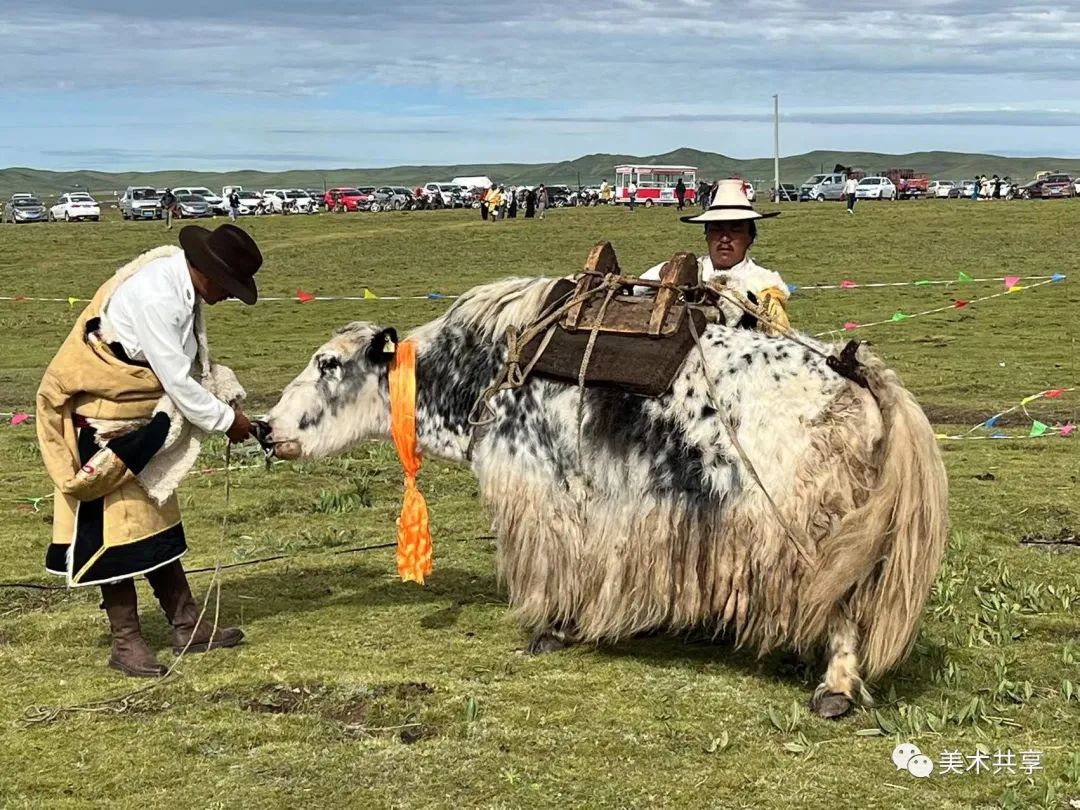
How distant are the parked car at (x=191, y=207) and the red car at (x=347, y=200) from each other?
8.37m

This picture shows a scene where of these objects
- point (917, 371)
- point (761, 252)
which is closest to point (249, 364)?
point (917, 371)

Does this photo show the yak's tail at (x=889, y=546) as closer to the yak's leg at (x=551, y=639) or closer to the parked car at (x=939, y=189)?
the yak's leg at (x=551, y=639)

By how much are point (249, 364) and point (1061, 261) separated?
51.6ft

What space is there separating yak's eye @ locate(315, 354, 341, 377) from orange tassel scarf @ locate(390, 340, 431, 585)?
23 cm

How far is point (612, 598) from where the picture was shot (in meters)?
4.64

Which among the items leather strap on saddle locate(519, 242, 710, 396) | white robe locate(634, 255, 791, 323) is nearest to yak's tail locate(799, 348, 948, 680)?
leather strap on saddle locate(519, 242, 710, 396)

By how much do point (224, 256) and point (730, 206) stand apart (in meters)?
2.29

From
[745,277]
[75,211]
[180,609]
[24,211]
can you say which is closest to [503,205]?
[75,211]

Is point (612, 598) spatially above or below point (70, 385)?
below

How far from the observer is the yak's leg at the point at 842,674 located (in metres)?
4.25

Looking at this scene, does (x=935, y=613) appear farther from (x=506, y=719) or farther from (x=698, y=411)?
(x=506, y=719)

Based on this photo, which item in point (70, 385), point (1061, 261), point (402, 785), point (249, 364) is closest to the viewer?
point (402, 785)

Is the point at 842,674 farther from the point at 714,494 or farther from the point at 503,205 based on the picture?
the point at 503,205

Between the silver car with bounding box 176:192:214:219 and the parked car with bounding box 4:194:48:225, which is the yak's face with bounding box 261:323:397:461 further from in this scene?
the parked car with bounding box 4:194:48:225
